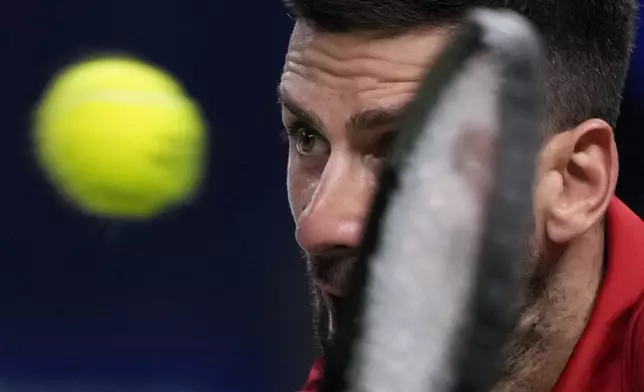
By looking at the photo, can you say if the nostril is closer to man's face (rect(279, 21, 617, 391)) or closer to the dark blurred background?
man's face (rect(279, 21, 617, 391))

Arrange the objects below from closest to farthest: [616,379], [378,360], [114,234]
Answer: [378,360]
[616,379]
[114,234]

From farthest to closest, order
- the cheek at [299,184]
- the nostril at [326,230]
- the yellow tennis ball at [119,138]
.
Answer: the yellow tennis ball at [119,138] < the cheek at [299,184] < the nostril at [326,230]

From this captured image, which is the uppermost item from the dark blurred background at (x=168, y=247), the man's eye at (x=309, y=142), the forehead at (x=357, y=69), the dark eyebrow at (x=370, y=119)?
the forehead at (x=357, y=69)

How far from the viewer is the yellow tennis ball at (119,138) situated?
84 cm

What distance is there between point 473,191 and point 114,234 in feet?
2.41

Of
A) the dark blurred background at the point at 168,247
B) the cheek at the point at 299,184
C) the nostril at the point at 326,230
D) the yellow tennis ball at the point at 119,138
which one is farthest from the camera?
the dark blurred background at the point at 168,247

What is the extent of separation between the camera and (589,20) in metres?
0.51

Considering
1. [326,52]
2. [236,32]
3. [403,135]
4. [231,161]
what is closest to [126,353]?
[231,161]

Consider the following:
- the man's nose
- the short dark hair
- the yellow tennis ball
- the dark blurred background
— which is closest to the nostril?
the man's nose

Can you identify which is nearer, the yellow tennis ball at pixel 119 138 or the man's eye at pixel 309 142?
the man's eye at pixel 309 142

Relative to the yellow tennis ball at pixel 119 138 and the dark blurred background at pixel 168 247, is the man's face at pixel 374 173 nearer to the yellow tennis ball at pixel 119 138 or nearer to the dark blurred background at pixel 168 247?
the yellow tennis ball at pixel 119 138

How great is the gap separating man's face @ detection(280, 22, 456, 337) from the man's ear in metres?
0.09

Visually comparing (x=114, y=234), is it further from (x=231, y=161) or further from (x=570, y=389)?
(x=570, y=389)

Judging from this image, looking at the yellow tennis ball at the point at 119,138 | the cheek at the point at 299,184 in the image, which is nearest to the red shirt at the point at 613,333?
the cheek at the point at 299,184
